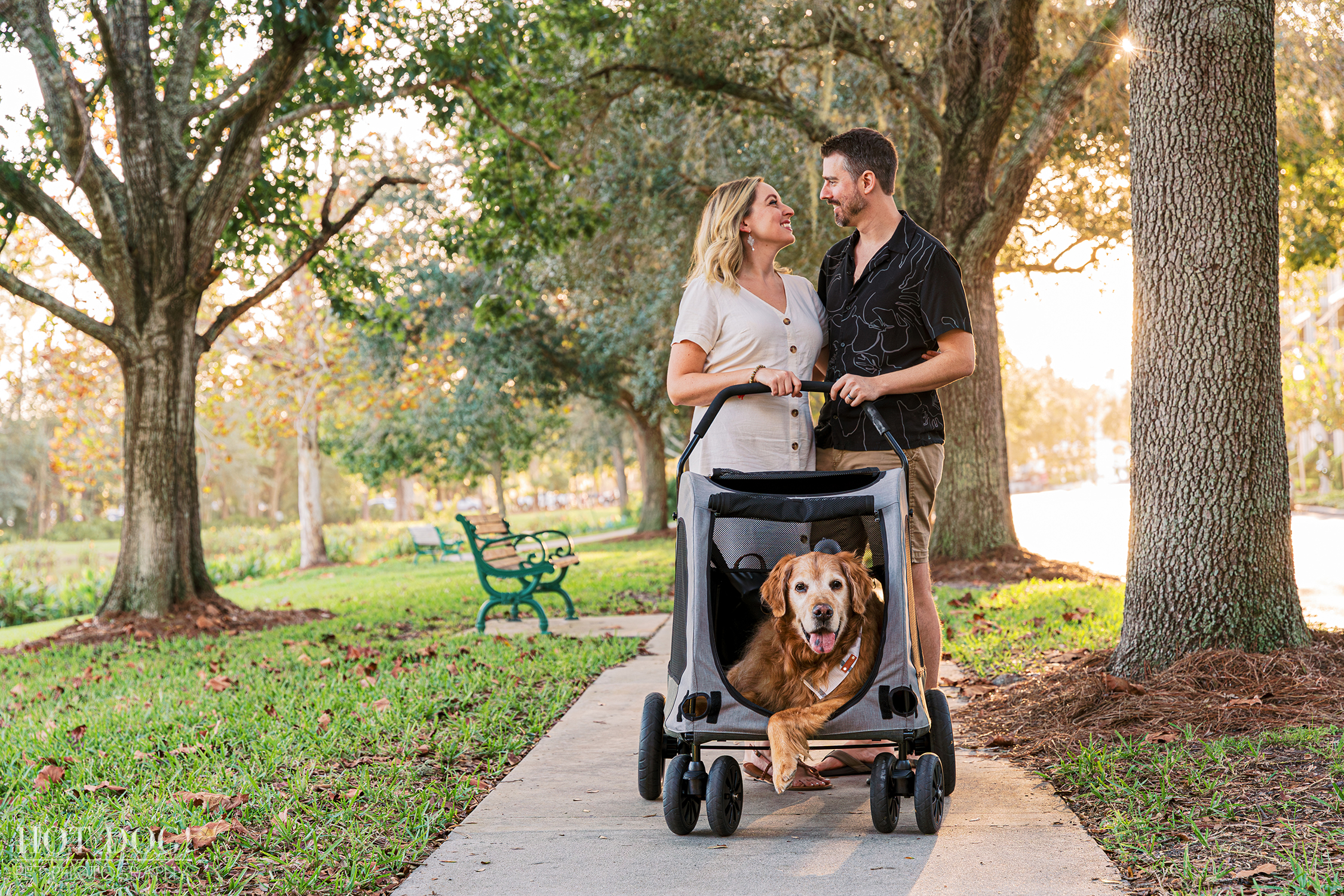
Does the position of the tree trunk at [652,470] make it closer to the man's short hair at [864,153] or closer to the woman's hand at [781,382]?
the man's short hair at [864,153]

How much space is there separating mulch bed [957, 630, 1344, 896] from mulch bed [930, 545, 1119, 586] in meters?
4.83

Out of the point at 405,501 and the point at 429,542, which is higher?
the point at 405,501

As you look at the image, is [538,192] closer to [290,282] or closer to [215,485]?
[290,282]

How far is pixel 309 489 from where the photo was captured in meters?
22.0

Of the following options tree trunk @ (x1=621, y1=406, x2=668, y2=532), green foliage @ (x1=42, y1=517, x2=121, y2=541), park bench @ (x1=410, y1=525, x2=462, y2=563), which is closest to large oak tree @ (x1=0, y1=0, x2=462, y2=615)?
park bench @ (x1=410, y1=525, x2=462, y2=563)

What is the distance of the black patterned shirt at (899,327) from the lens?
349 centimetres

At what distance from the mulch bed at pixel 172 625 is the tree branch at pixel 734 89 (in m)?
6.88

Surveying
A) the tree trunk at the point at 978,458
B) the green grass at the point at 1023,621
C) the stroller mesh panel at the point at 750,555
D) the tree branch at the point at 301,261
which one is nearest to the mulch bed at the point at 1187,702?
the green grass at the point at 1023,621

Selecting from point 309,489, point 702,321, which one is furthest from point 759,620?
point 309,489

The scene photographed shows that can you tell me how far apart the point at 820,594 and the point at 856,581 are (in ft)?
0.47

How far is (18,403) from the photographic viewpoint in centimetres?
4109

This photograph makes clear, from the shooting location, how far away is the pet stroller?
296 cm

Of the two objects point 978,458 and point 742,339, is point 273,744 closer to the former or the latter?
point 742,339

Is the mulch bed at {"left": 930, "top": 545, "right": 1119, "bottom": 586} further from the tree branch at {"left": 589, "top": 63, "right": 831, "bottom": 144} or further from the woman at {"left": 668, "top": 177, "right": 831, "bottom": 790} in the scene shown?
the woman at {"left": 668, "top": 177, "right": 831, "bottom": 790}
